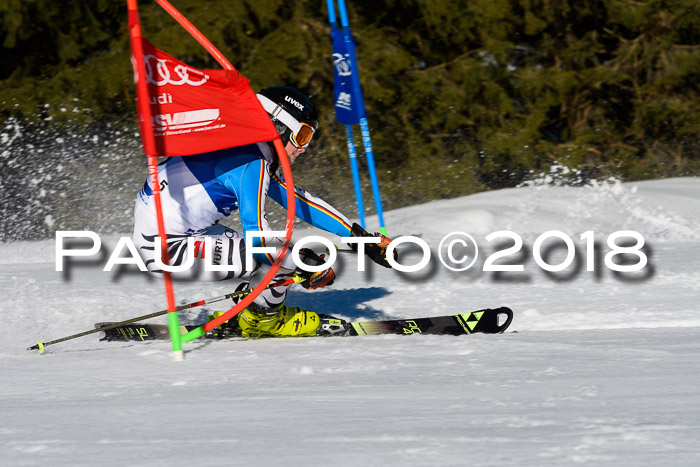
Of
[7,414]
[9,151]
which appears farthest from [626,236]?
[9,151]

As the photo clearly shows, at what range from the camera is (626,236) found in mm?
5840

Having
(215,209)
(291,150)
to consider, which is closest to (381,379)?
(215,209)

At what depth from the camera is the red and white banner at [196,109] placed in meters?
2.93

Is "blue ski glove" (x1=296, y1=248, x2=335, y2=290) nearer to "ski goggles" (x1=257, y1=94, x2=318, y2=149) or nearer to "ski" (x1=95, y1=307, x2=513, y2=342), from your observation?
"ski" (x1=95, y1=307, x2=513, y2=342)

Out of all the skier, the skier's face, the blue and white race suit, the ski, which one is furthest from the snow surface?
the skier's face

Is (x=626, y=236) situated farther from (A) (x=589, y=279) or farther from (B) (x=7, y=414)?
(B) (x=7, y=414)

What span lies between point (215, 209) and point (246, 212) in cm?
28

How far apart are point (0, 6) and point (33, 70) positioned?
0.95 m

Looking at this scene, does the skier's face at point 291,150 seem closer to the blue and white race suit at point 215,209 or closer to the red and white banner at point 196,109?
the blue and white race suit at point 215,209

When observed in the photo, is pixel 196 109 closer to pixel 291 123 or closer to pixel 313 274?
pixel 291 123

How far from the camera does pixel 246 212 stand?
2982 millimetres

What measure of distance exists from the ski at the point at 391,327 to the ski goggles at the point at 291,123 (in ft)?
2.70

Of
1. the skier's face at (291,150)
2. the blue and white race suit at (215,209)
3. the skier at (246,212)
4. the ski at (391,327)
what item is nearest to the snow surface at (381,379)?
the ski at (391,327)

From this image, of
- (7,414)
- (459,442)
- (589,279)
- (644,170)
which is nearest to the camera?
(459,442)
